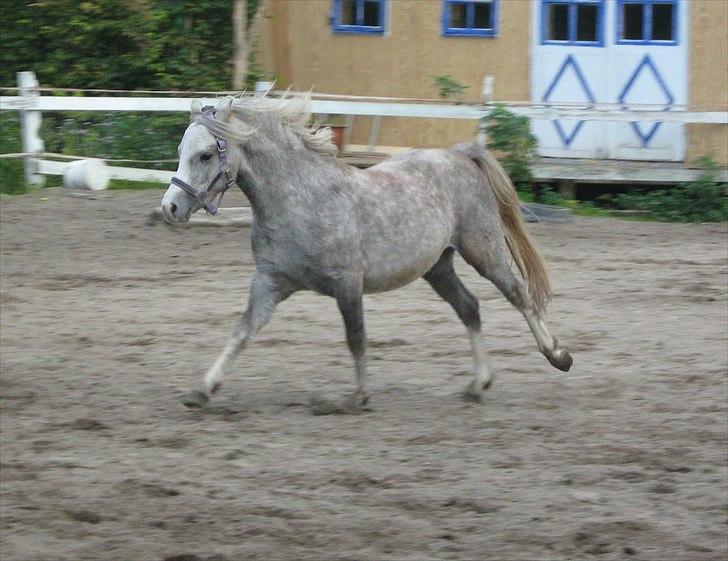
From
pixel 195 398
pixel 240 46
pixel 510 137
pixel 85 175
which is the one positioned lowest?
pixel 195 398

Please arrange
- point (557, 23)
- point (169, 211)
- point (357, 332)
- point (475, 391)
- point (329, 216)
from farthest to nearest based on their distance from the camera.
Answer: point (557, 23) < point (475, 391) < point (357, 332) < point (329, 216) < point (169, 211)

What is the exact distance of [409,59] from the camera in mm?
15219

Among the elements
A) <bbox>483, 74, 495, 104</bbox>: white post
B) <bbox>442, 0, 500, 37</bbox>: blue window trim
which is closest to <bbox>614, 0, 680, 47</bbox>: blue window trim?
<bbox>442, 0, 500, 37</bbox>: blue window trim

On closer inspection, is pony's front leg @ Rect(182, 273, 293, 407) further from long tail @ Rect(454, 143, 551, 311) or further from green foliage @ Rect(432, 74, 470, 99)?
green foliage @ Rect(432, 74, 470, 99)

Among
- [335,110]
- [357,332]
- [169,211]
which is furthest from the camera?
[335,110]

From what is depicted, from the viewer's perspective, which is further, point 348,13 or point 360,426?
point 348,13

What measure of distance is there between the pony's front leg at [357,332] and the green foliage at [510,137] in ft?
24.1

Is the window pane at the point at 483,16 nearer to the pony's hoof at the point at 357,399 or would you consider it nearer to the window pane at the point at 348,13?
the window pane at the point at 348,13

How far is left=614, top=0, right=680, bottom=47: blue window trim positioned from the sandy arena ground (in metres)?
4.47

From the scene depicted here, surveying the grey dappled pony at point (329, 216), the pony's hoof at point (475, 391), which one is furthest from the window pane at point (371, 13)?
the pony's hoof at point (475, 391)

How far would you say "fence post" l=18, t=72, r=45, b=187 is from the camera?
45.1 ft

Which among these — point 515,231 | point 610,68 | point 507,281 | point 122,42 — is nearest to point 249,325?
point 507,281

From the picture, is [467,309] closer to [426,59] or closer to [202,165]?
[202,165]

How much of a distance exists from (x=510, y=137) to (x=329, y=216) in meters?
7.46
